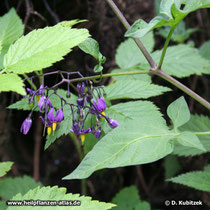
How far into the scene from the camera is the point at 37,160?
318cm

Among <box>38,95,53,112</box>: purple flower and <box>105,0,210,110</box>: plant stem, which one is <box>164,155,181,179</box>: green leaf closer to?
<box>105,0,210,110</box>: plant stem

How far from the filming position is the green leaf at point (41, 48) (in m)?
1.30

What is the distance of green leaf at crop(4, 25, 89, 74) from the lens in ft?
4.26

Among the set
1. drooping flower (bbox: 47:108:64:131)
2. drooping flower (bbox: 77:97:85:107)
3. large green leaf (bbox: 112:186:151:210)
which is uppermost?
drooping flower (bbox: 77:97:85:107)

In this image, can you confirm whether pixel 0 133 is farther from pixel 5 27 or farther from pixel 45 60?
pixel 45 60

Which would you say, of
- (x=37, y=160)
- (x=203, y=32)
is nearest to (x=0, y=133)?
(x=37, y=160)

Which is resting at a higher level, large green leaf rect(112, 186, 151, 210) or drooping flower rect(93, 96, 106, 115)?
drooping flower rect(93, 96, 106, 115)

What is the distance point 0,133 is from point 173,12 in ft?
7.35

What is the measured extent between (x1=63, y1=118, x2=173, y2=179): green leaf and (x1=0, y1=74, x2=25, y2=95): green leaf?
0.42 metres

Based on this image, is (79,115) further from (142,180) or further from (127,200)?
(142,180)

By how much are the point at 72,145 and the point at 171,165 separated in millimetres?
1159

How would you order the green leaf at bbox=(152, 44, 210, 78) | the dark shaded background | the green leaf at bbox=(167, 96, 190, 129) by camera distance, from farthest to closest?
the dark shaded background
the green leaf at bbox=(152, 44, 210, 78)
the green leaf at bbox=(167, 96, 190, 129)

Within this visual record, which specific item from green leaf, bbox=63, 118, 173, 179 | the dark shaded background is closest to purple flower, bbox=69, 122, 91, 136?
green leaf, bbox=63, 118, 173, 179

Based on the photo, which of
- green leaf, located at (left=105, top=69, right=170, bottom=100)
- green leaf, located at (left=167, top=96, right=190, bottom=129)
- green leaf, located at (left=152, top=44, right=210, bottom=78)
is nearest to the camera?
green leaf, located at (left=167, top=96, right=190, bottom=129)
